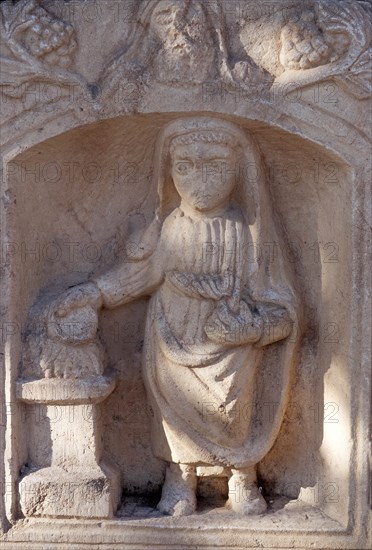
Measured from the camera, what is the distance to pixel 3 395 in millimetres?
3031

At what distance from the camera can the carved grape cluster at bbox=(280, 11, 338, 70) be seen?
2844mm

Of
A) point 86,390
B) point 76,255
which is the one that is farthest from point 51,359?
point 76,255

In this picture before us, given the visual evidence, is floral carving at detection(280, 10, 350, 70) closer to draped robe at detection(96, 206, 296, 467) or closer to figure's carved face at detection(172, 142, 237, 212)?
figure's carved face at detection(172, 142, 237, 212)

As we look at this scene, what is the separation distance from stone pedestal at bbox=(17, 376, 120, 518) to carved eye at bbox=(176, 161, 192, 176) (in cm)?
77

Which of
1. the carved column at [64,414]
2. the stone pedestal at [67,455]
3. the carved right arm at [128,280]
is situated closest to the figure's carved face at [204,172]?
the carved right arm at [128,280]

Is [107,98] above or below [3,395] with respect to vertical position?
above

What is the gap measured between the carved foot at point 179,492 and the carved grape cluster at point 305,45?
1453mm

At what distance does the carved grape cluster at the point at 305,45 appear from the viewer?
284 cm

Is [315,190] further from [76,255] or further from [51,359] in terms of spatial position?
[51,359]

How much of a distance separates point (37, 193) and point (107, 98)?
1.42 ft

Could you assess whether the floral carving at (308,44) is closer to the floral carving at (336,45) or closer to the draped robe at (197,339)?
the floral carving at (336,45)

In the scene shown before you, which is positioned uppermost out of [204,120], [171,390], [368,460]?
[204,120]

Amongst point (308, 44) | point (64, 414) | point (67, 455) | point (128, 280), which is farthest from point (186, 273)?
point (308, 44)

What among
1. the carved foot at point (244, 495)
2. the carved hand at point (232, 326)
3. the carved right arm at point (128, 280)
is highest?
the carved right arm at point (128, 280)
